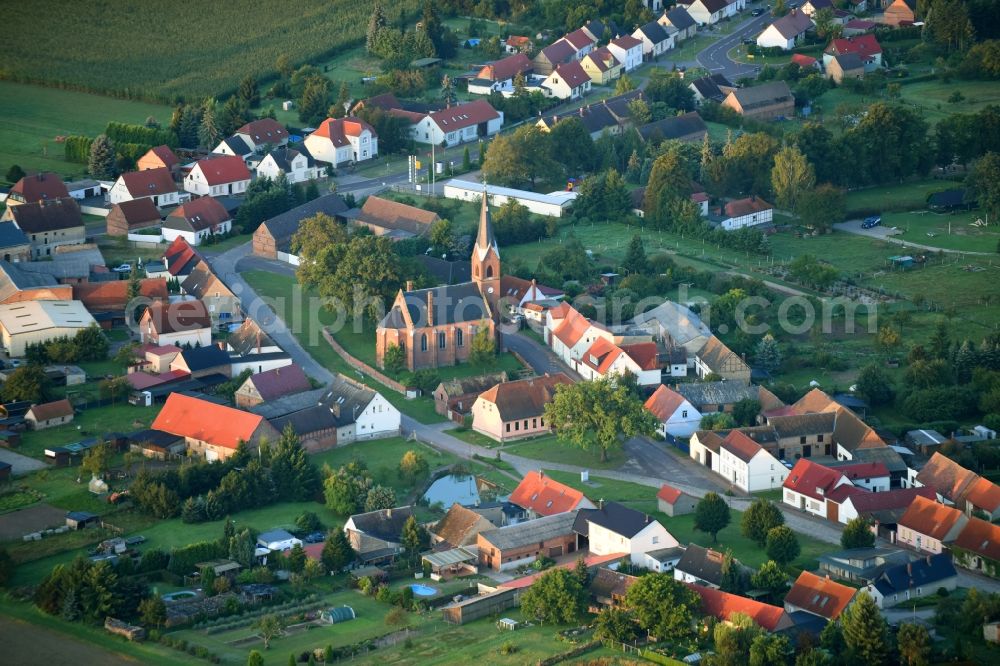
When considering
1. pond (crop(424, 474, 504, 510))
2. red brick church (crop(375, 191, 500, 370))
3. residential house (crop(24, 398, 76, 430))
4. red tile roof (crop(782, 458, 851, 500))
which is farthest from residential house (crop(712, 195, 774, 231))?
residential house (crop(24, 398, 76, 430))

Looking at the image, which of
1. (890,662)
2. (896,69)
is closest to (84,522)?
(890,662)

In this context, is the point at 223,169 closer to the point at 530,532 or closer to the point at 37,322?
the point at 37,322

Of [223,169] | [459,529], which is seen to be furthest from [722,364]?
[223,169]

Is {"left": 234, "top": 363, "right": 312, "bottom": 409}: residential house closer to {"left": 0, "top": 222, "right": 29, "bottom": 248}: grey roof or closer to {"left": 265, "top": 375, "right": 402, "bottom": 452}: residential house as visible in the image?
{"left": 265, "top": 375, "right": 402, "bottom": 452}: residential house

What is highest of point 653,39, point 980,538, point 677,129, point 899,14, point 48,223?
point 899,14

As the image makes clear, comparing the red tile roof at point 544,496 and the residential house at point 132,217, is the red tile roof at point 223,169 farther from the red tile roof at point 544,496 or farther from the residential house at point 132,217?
the red tile roof at point 544,496

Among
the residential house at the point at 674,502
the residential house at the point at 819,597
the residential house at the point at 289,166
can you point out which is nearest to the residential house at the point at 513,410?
the residential house at the point at 674,502
